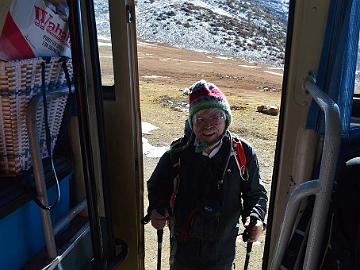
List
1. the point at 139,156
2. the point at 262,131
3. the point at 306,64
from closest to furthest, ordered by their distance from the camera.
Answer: the point at 306,64 < the point at 139,156 < the point at 262,131

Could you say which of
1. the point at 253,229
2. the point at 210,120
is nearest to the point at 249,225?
the point at 253,229

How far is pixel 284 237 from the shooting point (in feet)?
5.60

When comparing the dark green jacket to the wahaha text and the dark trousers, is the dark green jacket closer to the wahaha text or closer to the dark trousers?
the dark trousers

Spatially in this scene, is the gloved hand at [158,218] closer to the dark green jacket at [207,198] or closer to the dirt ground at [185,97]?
the dark green jacket at [207,198]

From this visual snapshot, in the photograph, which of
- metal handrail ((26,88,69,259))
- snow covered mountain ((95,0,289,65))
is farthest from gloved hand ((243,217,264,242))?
snow covered mountain ((95,0,289,65))

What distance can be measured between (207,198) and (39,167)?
2.81ft

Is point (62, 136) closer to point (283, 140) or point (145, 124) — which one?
point (283, 140)

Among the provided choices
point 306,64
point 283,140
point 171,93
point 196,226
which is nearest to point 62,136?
point 196,226

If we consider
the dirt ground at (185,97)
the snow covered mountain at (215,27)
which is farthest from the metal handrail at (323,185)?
the snow covered mountain at (215,27)

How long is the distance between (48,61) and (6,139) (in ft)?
1.22

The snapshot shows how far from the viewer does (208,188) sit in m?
2.32

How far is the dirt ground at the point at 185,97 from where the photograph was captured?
4.11 meters

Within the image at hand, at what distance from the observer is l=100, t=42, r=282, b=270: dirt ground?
4.11 metres

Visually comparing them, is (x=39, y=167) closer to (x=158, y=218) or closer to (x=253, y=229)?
(x=158, y=218)
